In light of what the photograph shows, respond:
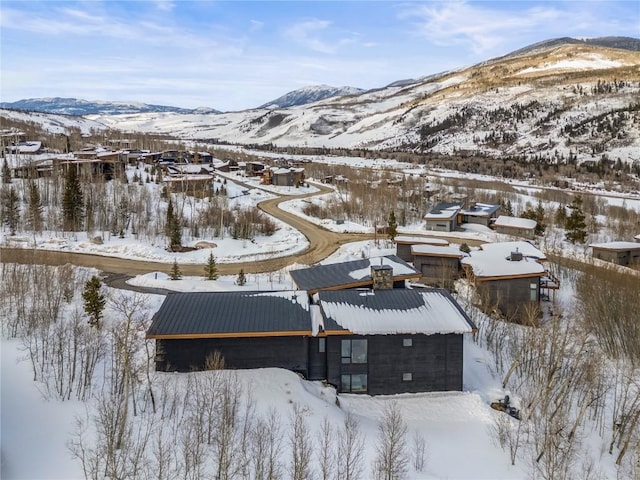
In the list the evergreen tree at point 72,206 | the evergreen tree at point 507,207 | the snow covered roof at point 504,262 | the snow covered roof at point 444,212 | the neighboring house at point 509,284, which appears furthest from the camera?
the evergreen tree at point 507,207

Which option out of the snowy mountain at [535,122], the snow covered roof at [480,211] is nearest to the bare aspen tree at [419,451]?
the snow covered roof at [480,211]

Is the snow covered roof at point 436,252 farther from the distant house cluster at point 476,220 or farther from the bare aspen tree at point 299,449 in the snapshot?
the bare aspen tree at point 299,449

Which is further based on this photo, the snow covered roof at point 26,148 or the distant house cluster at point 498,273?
the snow covered roof at point 26,148

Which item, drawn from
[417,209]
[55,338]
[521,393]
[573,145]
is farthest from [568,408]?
[573,145]

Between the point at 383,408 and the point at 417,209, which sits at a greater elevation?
the point at 417,209

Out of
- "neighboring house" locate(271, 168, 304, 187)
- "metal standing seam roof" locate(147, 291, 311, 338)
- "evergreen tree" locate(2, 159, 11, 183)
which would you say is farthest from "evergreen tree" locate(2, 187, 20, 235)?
"neighboring house" locate(271, 168, 304, 187)

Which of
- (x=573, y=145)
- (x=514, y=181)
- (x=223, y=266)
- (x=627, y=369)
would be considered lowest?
(x=627, y=369)

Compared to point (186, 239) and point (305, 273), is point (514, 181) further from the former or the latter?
point (305, 273)
